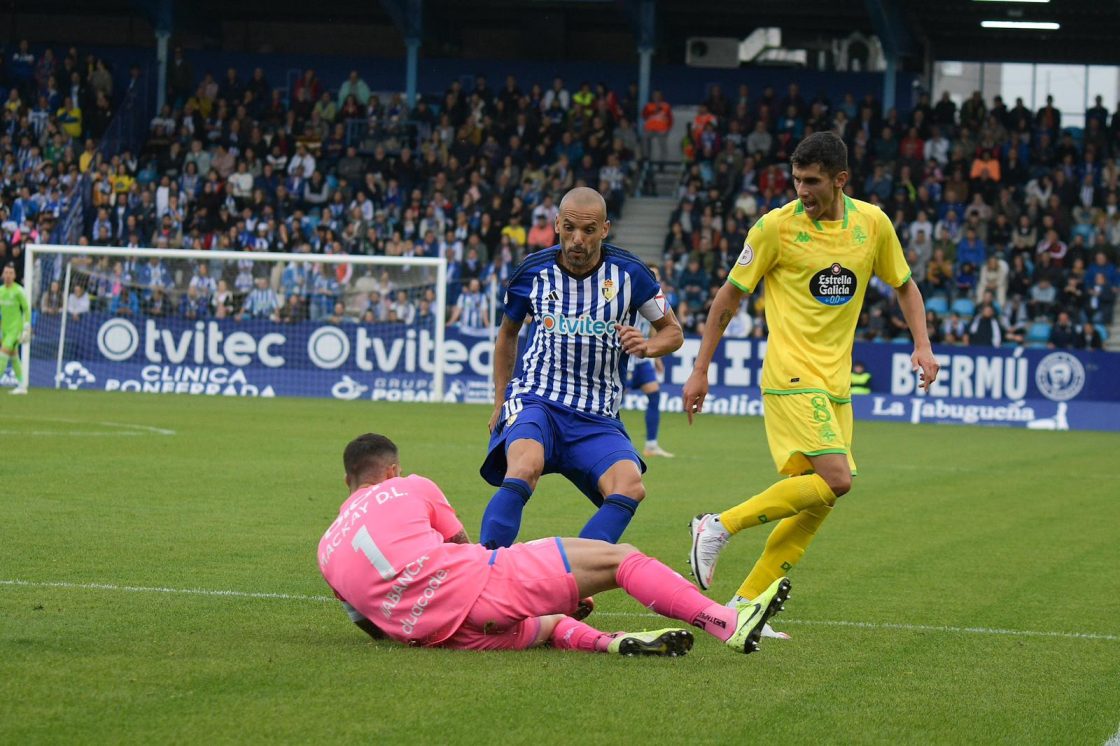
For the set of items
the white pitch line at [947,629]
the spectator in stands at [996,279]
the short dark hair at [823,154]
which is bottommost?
the white pitch line at [947,629]

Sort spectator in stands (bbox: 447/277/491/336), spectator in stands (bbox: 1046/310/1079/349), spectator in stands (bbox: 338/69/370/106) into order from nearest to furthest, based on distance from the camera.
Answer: spectator in stands (bbox: 1046/310/1079/349), spectator in stands (bbox: 447/277/491/336), spectator in stands (bbox: 338/69/370/106)

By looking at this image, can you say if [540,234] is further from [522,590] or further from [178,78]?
[522,590]

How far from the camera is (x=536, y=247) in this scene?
101 feet

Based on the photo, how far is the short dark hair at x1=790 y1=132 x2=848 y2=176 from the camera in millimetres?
6707

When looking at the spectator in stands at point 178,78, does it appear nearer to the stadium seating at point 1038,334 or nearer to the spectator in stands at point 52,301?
the spectator in stands at point 52,301

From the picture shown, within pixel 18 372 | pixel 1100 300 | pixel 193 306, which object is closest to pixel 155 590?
pixel 18 372

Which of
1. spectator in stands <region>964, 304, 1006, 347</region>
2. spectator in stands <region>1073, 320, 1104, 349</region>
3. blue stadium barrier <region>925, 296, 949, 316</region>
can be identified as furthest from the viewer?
blue stadium barrier <region>925, 296, 949, 316</region>

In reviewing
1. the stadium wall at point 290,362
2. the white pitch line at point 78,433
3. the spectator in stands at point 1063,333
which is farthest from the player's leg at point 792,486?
the spectator in stands at point 1063,333

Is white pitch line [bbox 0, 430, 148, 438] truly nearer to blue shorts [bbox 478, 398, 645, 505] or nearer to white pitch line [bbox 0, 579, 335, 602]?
white pitch line [bbox 0, 579, 335, 602]

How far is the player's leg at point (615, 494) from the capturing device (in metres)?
6.64

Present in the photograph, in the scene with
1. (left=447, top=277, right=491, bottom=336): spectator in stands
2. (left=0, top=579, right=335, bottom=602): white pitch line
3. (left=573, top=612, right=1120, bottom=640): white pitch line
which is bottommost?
(left=0, top=579, right=335, bottom=602): white pitch line

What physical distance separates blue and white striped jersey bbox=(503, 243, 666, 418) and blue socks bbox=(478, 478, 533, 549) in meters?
0.59

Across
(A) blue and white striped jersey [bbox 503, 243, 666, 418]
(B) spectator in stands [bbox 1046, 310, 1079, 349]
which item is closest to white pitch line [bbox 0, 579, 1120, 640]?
(A) blue and white striped jersey [bbox 503, 243, 666, 418]

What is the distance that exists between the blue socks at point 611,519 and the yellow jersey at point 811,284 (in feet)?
2.65
